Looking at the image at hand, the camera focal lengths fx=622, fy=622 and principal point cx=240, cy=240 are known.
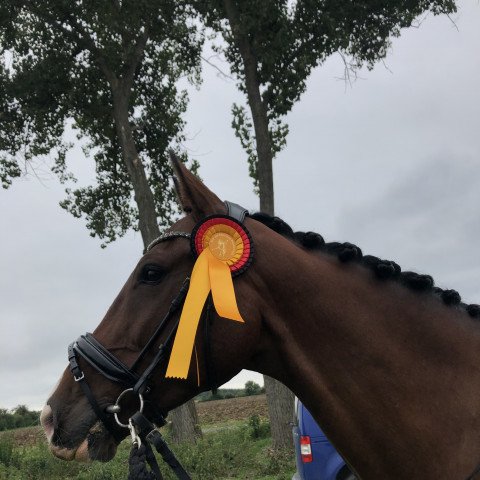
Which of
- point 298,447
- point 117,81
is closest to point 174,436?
point 298,447

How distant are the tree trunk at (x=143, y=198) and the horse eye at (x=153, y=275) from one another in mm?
10573

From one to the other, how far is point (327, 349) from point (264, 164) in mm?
10105

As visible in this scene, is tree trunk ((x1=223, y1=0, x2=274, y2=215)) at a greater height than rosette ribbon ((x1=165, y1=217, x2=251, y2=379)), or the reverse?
tree trunk ((x1=223, y1=0, x2=274, y2=215))

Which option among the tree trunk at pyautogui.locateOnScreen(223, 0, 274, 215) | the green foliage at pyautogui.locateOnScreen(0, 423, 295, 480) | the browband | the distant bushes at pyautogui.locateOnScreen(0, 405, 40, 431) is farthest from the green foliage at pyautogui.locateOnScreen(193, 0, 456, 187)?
the distant bushes at pyautogui.locateOnScreen(0, 405, 40, 431)

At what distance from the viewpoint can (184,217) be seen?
273 centimetres

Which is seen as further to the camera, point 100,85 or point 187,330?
point 100,85

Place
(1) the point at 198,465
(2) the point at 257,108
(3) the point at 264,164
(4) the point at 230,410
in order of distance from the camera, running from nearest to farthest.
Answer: (1) the point at 198,465
(3) the point at 264,164
(2) the point at 257,108
(4) the point at 230,410

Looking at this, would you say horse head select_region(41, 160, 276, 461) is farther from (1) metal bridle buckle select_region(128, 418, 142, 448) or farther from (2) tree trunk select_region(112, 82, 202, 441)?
(2) tree trunk select_region(112, 82, 202, 441)

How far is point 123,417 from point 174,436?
449 inches

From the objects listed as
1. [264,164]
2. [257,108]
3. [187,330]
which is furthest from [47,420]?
[257,108]

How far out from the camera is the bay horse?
93.2 inches

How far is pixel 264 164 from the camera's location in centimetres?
1239

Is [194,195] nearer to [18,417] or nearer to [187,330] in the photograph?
[187,330]

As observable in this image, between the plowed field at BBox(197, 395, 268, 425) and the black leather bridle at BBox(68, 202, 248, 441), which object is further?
the plowed field at BBox(197, 395, 268, 425)
